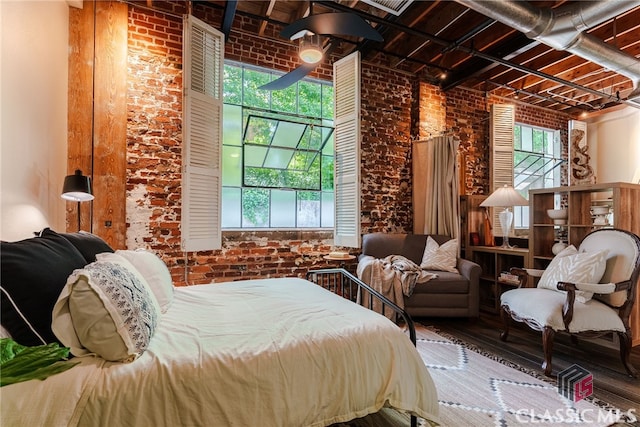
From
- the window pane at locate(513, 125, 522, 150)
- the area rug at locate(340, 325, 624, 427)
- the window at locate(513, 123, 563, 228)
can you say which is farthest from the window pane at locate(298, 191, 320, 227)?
the window pane at locate(513, 125, 522, 150)

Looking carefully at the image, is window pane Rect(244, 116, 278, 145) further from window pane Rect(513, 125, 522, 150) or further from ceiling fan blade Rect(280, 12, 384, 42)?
window pane Rect(513, 125, 522, 150)

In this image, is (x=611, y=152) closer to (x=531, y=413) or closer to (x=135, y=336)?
(x=531, y=413)

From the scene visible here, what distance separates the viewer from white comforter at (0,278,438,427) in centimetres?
105

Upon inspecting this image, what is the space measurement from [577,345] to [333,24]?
3625 millimetres

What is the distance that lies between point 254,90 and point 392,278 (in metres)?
2.94

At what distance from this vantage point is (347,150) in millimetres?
4137

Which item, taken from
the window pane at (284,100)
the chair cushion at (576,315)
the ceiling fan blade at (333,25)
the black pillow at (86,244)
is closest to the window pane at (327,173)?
the window pane at (284,100)

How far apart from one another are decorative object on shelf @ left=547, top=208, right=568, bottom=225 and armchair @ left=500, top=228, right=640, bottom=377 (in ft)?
1.56

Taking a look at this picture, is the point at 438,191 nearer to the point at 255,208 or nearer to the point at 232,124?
the point at 255,208

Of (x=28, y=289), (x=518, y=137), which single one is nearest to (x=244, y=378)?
(x=28, y=289)

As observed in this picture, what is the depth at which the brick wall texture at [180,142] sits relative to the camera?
3.32 meters

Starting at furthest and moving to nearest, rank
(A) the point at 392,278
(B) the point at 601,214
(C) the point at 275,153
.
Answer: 1. (C) the point at 275,153
2. (A) the point at 392,278
3. (B) the point at 601,214

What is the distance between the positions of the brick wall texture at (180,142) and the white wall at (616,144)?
8.30 ft

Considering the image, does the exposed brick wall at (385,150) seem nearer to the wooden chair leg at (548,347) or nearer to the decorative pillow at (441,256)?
the decorative pillow at (441,256)
